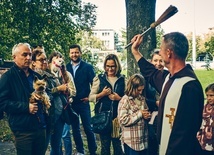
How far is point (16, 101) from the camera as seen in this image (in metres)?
4.52

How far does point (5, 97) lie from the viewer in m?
4.50

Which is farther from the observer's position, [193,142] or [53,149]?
[53,149]

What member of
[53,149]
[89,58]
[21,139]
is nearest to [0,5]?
[89,58]

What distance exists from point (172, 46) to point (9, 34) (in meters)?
6.84

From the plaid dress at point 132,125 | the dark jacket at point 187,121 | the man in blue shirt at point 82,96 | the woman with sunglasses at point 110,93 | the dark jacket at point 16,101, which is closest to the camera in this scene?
the dark jacket at point 187,121

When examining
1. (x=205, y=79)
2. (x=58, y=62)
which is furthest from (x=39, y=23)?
(x=205, y=79)

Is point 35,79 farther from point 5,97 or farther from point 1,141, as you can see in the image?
point 1,141

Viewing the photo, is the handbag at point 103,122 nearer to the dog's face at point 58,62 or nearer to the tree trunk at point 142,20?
the dog's face at point 58,62

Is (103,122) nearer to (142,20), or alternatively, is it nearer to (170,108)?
(142,20)

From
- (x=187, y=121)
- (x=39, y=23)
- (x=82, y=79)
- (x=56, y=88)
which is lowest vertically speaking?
(x=187, y=121)

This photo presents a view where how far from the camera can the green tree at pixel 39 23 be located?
9.53 meters

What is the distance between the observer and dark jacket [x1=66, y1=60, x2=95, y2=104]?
22.1 feet

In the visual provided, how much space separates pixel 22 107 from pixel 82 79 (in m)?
2.41

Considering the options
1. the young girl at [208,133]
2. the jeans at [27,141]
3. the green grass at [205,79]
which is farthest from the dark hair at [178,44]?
the green grass at [205,79]
